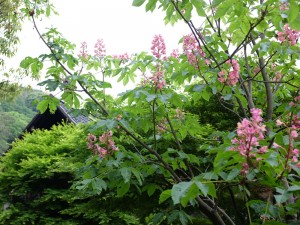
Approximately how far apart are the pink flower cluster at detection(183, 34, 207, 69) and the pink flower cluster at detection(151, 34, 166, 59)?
156mm

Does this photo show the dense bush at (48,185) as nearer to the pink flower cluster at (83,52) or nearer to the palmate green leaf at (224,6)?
the pink flower cluster at (83,52)

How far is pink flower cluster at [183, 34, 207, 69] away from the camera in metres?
2.24

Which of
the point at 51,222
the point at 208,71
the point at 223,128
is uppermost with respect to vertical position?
the point at 208,71

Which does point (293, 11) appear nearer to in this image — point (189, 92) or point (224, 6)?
point (224, 6)

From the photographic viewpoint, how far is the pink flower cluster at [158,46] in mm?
2352

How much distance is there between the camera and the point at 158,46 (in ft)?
7.76

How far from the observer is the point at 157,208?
392 centimetres

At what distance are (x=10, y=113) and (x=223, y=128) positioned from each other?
30.6 m

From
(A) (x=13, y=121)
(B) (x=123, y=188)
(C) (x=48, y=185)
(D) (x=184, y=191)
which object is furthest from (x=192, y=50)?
(A) (x=13, y=121)

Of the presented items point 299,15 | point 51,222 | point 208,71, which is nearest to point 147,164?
point 208,71

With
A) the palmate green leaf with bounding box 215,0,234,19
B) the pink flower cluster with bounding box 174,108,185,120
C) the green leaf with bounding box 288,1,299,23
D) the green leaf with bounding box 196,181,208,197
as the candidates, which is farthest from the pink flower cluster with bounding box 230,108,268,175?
the pink flower cluster with bounding box 174,108,185,120

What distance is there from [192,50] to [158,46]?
26 cm

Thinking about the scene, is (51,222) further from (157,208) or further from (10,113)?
(10,113)

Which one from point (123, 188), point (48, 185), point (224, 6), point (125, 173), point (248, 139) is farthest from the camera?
point (48, 185)
